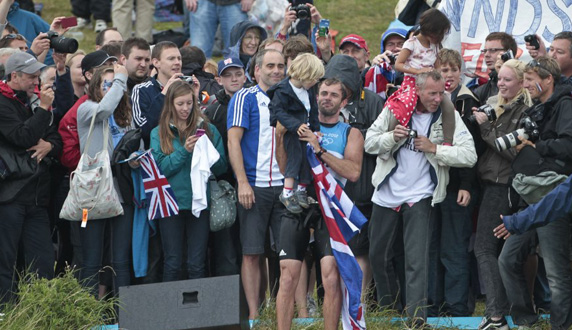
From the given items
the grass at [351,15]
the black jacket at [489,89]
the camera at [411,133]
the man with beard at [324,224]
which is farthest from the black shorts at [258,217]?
the grass at [351,15]

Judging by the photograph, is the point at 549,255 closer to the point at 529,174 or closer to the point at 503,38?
the point at 529,174

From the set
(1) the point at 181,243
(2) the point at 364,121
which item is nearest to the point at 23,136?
(1) the point at 181,243

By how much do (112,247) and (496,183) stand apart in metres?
3.39

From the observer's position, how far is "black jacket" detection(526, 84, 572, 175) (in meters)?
8.03

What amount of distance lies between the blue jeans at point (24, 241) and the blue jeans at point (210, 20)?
15.9ft

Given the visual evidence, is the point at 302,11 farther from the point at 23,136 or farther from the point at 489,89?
the point at 23,136

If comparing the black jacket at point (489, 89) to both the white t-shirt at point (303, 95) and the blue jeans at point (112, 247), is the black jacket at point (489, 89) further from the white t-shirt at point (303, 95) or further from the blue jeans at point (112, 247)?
the blue jeans at point (112, 247)

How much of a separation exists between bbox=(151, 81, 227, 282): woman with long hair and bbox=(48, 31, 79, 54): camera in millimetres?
1086

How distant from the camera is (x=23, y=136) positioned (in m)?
8.34

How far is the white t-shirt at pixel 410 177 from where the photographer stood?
8.48 meters

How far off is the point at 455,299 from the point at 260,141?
2.22 meters

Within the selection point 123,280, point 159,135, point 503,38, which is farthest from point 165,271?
point 503,38

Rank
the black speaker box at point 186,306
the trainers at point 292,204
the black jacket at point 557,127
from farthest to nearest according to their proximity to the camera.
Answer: the black jacket at point 557,127 < the trainers at point 292,204 < the black speaker box at point 186,306

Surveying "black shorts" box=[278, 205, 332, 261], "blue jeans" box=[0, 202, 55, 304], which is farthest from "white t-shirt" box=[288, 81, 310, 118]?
"blue jeans" box=[0, 202, 55, 304]
